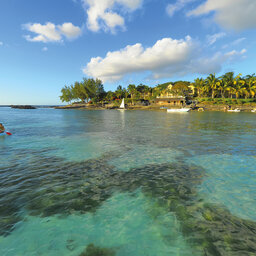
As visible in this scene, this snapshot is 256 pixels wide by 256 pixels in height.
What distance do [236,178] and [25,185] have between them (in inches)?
393

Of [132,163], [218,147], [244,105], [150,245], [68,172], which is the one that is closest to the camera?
[150,245]

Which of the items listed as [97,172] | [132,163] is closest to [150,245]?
[97,172]

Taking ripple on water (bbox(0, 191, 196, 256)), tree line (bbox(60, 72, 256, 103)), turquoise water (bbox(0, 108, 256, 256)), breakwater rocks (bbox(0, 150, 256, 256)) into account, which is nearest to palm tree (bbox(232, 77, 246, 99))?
tree line (bbox(60, 72, 256, 103))

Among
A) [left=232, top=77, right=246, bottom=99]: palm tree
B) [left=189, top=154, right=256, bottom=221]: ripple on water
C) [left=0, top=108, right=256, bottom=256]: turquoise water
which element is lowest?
[left=189, top=154, right=256, bottom=221]: ripple on water

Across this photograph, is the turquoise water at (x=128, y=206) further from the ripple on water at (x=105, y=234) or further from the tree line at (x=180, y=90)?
the tree line at (x=180, y=90)

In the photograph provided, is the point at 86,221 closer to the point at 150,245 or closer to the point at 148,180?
the point at 150,245

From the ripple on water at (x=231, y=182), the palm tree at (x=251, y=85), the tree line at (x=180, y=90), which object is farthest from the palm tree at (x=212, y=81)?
the ripple on water at (x=231, y=182)

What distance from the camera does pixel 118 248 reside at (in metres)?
3.76

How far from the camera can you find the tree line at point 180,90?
246 feet

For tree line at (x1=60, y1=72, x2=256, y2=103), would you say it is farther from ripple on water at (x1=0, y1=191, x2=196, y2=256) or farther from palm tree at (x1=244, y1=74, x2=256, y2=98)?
ripple on water at (x1=0, y1=191, x2=196, y2=256)

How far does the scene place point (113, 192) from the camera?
241 inches

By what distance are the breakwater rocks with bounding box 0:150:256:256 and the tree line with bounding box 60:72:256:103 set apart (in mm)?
84861

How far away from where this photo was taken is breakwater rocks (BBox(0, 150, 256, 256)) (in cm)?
401

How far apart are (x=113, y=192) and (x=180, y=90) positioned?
98.2 metres
